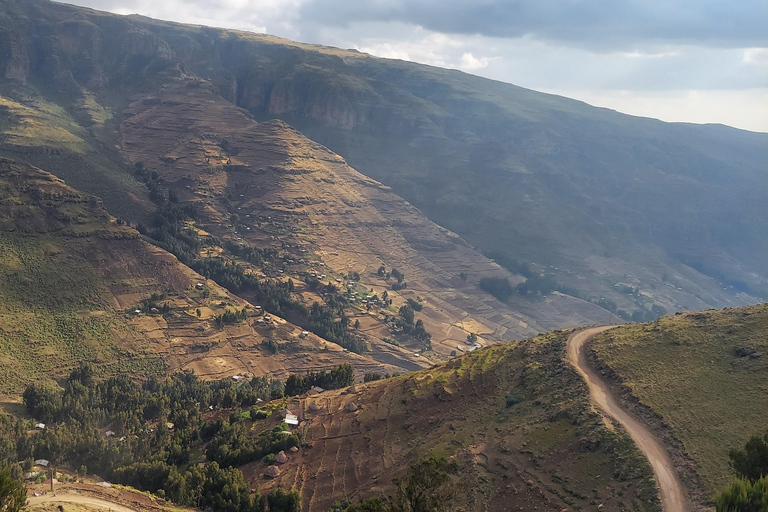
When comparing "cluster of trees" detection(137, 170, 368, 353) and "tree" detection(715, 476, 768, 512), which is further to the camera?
"cluster of trees" detection(137, 170, 368, 353)

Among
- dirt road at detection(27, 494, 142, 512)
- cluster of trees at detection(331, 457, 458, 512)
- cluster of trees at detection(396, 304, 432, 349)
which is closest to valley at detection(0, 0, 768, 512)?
dirt road at detection(27, 494, 142, 512)

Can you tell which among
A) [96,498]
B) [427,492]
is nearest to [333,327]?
[96,498]

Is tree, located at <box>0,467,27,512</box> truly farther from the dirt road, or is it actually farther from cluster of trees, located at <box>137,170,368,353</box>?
cluster of trees, located at <box>137,170,368,353</box>

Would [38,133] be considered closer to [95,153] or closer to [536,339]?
[95,153]

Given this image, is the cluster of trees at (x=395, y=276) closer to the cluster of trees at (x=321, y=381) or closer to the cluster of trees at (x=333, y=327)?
the cluster of trees at (x=333, y=327)

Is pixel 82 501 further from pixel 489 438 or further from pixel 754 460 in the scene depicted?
pixel 754 460

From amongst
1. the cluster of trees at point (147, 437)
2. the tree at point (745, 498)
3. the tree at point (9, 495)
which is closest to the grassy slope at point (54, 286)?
the cluster of trees at point (147, 437)
